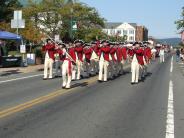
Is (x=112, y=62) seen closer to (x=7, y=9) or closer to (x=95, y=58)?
(x=95, y=58)

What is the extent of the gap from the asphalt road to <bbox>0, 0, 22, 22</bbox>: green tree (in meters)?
60.8

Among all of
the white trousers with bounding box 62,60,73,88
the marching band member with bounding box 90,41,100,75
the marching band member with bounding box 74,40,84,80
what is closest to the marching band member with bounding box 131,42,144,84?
the marching band member with bounding box 74,40,84,80

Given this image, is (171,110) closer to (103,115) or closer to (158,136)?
(103,115)

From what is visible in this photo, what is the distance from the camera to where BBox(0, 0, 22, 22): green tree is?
7832 cm

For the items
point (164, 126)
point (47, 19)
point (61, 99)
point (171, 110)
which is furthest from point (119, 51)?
point (47, 19)

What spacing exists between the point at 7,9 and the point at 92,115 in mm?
69005

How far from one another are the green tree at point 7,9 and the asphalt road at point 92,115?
199 ft

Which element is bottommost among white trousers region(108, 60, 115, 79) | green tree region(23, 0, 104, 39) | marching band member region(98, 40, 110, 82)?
white trousers region(108, 60, 115, 79)

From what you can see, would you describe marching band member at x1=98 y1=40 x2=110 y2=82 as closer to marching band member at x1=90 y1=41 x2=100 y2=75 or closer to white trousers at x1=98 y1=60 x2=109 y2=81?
white trousers at x1=98 y1=60 x2=109 y2=81

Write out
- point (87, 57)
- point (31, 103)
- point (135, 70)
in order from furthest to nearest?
1. point (87, 57)
2. point (135, 70)
3. point (31, 103)

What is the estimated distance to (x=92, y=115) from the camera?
12438 millimetres

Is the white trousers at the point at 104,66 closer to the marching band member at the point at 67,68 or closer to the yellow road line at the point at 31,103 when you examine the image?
the marching band member at the point at 67,68

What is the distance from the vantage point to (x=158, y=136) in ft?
32.0

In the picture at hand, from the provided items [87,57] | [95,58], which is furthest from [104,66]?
[95,58]
